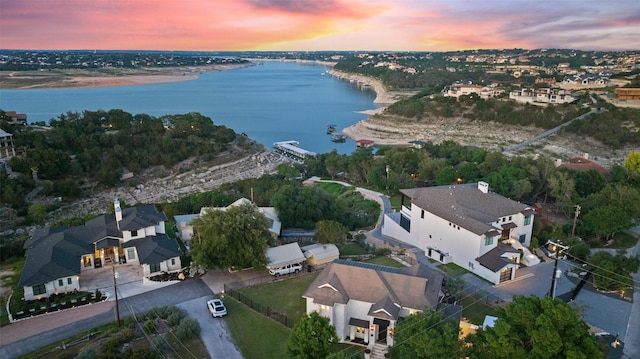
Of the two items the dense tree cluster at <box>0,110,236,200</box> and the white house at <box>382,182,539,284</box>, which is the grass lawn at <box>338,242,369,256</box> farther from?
the dense tree cluster at <box>0,110,236,200</box>

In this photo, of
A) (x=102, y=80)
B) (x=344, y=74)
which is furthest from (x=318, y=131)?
(x=344, y=74)

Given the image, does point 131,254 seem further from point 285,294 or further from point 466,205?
point 466,205

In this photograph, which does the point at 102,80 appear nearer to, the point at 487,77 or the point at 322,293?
the point at 487,77

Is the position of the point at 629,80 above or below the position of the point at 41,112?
above

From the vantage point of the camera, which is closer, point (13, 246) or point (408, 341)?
point (408, 341)

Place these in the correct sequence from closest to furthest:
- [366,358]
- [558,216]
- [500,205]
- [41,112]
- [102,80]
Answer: [366,358], [500,205], [558,216], [41,112], [102,80]

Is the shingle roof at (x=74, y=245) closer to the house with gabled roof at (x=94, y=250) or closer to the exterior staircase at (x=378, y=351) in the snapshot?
the house with gabled roof at (x=94, y=250)

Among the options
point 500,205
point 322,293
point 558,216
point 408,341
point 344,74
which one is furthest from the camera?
point 344,74

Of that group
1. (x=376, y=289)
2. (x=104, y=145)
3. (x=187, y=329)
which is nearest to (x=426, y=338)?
(x=376, y=289)
